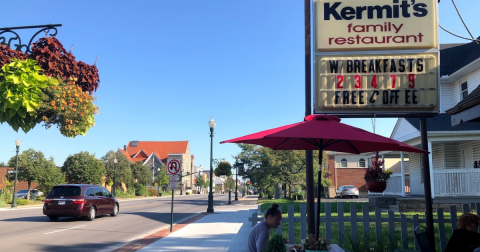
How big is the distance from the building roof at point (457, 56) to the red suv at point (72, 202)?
18418 millimetres

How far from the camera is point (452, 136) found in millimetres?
17203

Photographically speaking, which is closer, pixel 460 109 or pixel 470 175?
pixel 460 109

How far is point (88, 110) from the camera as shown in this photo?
12.6 feet

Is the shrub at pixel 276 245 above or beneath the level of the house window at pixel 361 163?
beneath

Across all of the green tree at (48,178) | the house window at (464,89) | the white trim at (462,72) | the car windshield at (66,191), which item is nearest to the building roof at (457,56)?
the white trim at (462,72)

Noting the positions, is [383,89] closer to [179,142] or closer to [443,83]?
[443,83]

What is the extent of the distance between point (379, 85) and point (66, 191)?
51.1 feet

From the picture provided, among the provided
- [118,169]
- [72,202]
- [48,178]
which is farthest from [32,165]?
[72,202]

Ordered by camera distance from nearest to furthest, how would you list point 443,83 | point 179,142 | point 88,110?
point 88,110
point 443,83
point 179,142

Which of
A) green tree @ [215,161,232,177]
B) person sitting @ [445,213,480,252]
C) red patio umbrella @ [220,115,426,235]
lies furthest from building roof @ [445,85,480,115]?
green tree @ [215,161,232,177]

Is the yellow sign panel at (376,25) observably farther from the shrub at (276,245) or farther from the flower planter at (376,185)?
the shrub at (276,245)

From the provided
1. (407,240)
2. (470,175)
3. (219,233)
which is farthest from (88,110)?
(470,175)

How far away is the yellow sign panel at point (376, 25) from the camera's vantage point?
7.42 m

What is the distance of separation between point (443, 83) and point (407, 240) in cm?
1474
